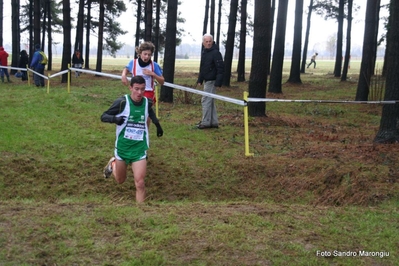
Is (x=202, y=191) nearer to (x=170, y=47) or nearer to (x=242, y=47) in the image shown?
(x=170, y=47)

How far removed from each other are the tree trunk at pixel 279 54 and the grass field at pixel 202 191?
5566 millimetres

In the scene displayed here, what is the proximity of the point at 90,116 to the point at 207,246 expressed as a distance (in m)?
8.85

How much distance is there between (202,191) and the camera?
8.06 metres

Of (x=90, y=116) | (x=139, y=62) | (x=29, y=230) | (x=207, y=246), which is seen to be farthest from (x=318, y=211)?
(x=90, y=116)

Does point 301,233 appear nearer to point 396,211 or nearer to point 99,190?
point 396,211

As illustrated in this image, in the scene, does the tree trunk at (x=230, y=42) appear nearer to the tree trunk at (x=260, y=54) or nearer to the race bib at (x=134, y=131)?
the tree trunk at (x=260, y=54)

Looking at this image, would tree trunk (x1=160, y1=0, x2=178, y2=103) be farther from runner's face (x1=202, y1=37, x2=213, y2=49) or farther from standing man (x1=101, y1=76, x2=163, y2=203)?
standing man (x1=101, y1=76, x2=163, y2=203)

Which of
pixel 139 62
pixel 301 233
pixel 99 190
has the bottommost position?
pixel 99 190

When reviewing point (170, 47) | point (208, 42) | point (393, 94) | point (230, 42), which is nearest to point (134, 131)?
point (208, 42)

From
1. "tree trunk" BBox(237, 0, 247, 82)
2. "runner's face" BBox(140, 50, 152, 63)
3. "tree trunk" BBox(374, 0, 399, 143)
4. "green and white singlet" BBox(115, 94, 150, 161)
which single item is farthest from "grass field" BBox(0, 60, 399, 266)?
"tree trunk" BBox(237, 0, 247, 82)

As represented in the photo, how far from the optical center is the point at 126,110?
21.2 feet

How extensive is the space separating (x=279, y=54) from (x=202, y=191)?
606 inches

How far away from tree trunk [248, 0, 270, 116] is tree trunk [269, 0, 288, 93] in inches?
330

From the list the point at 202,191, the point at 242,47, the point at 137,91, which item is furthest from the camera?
the point at 242,47
